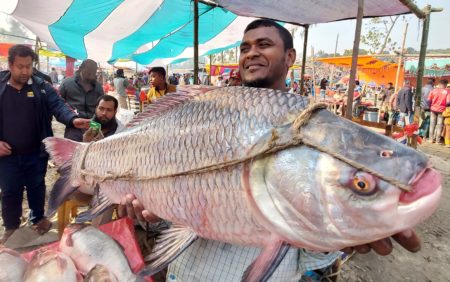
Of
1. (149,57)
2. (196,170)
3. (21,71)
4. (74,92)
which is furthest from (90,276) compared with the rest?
(149,57)

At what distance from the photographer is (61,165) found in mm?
1812

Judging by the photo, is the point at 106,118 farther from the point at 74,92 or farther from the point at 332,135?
the point at 332,135

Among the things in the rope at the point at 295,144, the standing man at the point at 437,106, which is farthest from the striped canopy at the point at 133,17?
the standing man at the point at 437,106

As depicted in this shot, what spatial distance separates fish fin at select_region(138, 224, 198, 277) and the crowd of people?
0.65 ft

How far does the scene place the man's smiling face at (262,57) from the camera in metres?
1.67

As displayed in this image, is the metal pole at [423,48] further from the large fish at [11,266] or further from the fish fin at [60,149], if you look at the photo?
the large fish at [11,266]

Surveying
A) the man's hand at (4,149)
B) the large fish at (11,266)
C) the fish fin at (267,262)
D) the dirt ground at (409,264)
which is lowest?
the dirt ground at (409,264)

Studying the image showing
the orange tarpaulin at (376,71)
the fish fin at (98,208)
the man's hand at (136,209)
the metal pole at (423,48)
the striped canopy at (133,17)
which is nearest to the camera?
the man's hand at (136,209)

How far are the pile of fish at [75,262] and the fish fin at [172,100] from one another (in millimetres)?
611

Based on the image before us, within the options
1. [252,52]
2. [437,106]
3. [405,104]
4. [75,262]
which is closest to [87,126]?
[75,262]

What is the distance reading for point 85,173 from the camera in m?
1.66

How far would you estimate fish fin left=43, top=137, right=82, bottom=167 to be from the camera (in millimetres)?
1809

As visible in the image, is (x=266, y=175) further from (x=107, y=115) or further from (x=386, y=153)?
(x=107, y=115)

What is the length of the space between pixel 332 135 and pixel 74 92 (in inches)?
171
